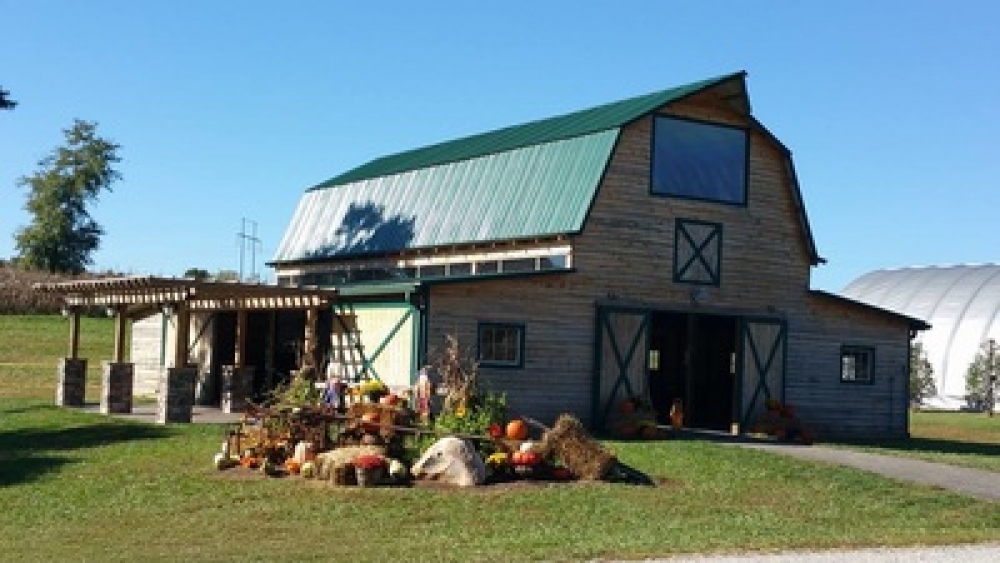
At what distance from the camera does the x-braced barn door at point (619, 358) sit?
2700 centimetres

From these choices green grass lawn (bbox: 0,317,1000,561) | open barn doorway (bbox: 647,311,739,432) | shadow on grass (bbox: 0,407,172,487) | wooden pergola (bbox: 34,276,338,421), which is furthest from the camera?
open barn doorway (bbox: 647,311,739,432)

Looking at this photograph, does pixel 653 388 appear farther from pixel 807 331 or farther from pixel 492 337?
pixel 492 337

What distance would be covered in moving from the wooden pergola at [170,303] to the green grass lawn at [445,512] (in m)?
2.84

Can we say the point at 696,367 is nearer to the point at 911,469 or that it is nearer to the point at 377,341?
the point at 377,341

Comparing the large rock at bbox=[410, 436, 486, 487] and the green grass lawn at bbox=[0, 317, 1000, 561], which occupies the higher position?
the large rock at bbox=[410, 436, 486, 487]

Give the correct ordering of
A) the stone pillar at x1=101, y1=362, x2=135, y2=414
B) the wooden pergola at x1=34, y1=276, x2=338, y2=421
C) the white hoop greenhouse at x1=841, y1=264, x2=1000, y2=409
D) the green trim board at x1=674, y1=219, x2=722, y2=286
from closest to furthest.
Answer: the wooden pergola at x1=34, y1=276, x2=338, y2=421 → the stone pillar at x1=101, y1=362, x2=135, y2=414 → the green trim board at x1=674, y1=219, x2=722, y2=286 → the white hoop greenhouse at x1=841, y1=264, x2=1000, y2=409

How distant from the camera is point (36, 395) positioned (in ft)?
118

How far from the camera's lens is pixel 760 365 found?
29312mm

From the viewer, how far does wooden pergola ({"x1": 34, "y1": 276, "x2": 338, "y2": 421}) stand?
25375 millimetres

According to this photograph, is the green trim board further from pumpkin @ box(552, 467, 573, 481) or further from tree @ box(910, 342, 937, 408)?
tree @ box(910, 342, 937, 408)

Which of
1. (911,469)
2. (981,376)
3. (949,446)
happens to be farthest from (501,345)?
(981,376)

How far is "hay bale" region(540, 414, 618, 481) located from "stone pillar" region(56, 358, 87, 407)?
15.3m

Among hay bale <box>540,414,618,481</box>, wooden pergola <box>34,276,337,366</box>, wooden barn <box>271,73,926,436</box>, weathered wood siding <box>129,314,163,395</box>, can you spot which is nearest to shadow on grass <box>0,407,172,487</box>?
wooden pergola <box>34,276,337,366</box>

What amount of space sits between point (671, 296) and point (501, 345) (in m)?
4.49
